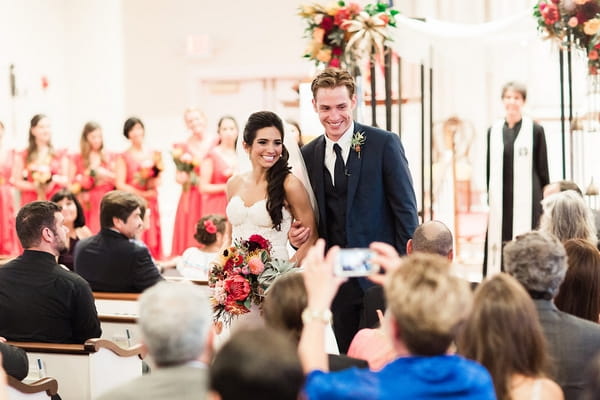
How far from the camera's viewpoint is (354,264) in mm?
2562

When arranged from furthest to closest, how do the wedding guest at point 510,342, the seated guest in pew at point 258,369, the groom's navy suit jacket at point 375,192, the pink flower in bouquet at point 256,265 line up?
the groom's navy suit jacket at point 375,192 < the pink flower in bouquet at point 256,265 < the wedding guest at point 510,342 < the seated guest in pew at point 258,369

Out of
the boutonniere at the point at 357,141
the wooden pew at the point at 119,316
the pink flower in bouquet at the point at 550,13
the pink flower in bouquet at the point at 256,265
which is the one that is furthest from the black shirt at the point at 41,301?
the pink flower in bouquet at the point at 550,13

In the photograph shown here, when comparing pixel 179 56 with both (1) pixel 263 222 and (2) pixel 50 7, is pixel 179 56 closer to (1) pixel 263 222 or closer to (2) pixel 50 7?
(2) pixel 50 7

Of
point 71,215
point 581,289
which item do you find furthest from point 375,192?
point 71,215

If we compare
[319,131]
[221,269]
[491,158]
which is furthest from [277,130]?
[491,158]

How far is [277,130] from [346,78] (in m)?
0.43

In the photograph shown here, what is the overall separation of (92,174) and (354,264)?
774cm

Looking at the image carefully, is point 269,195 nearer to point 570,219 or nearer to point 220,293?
point 220,293

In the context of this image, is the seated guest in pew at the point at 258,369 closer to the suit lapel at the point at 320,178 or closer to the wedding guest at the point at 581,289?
the wedding guest at the point at 581,289

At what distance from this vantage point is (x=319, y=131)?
22.0 feet

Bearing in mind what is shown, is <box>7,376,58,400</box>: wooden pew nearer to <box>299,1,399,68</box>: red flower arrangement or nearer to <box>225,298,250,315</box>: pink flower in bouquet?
<box>225,298,250,315</box>: pink flower in bouquet

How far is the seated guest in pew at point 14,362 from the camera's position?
390 cm

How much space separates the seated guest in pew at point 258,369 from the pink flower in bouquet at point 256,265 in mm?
2348

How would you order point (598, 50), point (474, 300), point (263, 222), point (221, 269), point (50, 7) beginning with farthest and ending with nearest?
point (50, 7) → point (598, 50) → point (263, 222) → point (221, 269) → point (474, 300)
